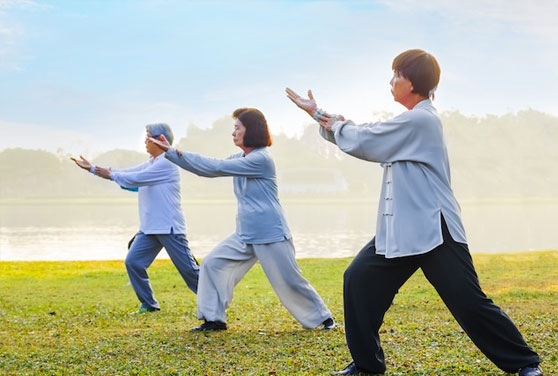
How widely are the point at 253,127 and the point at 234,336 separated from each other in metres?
2.29

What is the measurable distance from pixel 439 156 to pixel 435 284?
97 centimetres

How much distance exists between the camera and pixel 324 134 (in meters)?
6.10

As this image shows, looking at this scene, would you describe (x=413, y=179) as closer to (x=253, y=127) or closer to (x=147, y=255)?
(x=253, y=127)

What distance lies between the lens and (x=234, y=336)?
7957 mm

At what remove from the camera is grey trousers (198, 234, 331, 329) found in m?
8.18

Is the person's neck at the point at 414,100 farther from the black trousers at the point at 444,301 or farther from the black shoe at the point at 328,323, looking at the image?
the black shoe at the point at 328,323

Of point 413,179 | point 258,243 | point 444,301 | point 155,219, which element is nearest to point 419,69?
point 413,179

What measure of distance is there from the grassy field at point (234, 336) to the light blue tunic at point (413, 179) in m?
1.26

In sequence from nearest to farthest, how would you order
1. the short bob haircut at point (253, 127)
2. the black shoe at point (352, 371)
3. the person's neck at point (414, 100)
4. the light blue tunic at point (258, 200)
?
1. the person's neck at point (414, 100)
2. the black shoe at point (352, 371)
3. the light blue tunic at point (258, 200)
4. the short bob haircut at point (253, 127)


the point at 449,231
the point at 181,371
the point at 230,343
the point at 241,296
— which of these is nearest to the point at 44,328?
the point at 230,343

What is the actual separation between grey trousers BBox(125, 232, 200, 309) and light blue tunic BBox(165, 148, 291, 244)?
2067 millimetres

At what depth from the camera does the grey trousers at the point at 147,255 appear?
10.2 metres

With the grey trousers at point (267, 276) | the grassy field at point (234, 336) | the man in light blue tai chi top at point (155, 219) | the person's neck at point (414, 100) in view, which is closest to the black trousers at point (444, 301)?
the grassy field at point (234, 336)

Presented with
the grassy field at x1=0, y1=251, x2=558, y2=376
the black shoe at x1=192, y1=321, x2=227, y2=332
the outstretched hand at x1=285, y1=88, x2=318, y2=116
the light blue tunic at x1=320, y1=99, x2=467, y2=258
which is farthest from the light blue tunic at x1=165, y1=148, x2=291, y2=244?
the light blue tunic at x1=320, y1=99, x2=467, y2=258
